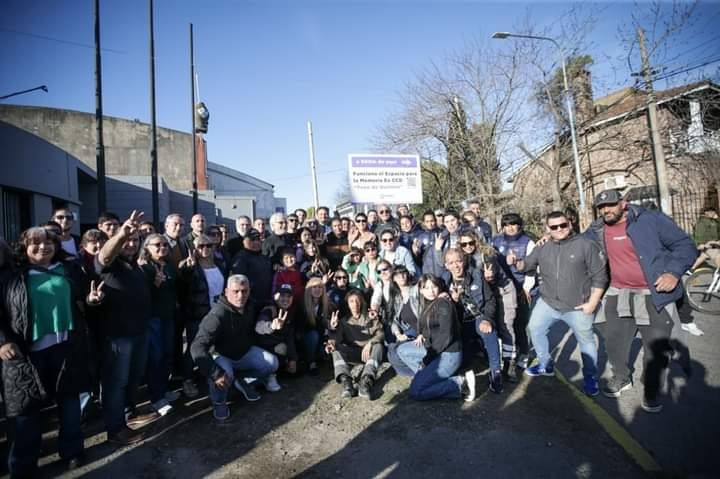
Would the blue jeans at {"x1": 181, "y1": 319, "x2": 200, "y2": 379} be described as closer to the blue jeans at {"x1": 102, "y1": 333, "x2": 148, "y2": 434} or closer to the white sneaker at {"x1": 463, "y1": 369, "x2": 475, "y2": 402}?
the blue jeans at {"x1": 102, "y1": 333, "x2": 148, "y2": 434}

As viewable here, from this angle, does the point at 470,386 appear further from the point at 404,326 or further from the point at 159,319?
the point at 159,319

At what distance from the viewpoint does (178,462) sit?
3.01 metres

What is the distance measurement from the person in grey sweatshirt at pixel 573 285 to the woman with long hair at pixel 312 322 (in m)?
2.51

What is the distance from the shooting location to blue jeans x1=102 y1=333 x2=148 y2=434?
320 cm

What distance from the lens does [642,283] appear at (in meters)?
3.45

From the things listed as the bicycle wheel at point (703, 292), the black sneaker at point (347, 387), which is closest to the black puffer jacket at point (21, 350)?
the black sneaker at point (347, 387)

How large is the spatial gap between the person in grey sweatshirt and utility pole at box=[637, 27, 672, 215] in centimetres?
913

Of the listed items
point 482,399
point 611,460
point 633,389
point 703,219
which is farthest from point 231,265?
point 703,219

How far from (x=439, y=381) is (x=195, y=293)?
2.86 m

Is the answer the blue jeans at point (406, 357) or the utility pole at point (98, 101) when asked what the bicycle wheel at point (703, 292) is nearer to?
the blue jeans at point (406, 357)

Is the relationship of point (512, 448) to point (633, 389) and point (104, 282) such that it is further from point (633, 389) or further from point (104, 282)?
point (104, 282)

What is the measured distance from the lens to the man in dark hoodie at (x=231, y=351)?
3.66 metres

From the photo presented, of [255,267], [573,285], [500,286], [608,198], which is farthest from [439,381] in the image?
[255,267]

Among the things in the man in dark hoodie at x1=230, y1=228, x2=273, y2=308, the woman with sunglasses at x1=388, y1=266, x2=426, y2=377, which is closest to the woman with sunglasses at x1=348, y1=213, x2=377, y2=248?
the woman with sunglasses at x1=388, y1=266, x2=426, y2=377
